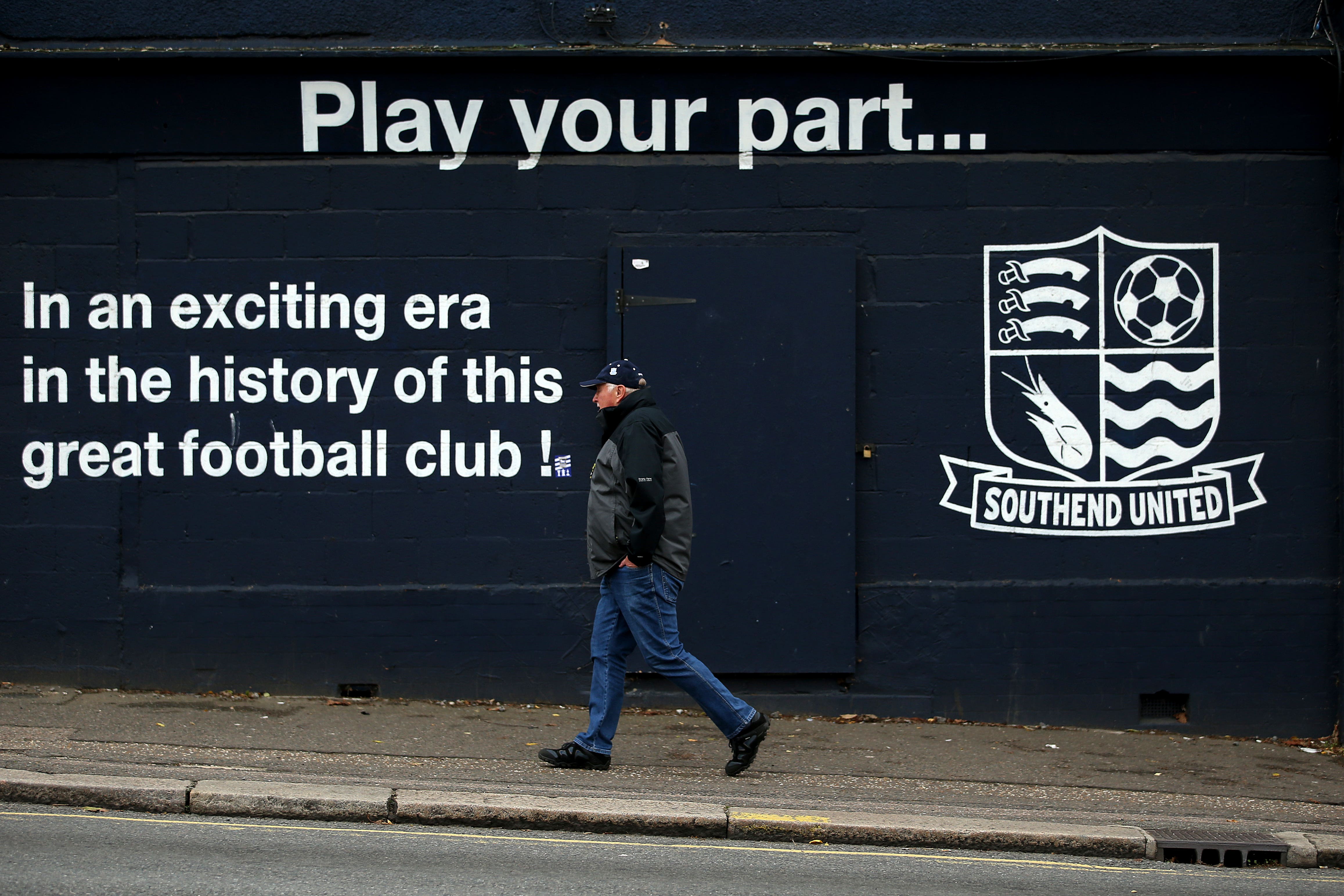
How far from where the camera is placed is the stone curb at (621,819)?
6012 millimetres

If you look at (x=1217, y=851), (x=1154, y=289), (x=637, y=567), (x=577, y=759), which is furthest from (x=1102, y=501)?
(x=577, y=759)

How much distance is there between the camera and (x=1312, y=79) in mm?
8266

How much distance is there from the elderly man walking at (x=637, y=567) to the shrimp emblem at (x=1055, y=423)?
2639mm

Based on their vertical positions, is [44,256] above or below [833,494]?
above

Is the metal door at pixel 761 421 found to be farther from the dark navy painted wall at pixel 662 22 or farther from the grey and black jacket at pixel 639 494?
the grey and black jacket at pixel 639 494

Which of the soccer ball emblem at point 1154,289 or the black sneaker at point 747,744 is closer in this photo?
the black sneaker at point 747,744

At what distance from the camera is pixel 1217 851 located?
6.04 metres

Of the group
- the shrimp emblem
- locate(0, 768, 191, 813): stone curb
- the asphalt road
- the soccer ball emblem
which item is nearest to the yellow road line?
the asphalt road

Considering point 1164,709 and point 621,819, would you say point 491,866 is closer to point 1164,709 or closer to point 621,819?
point 621,819

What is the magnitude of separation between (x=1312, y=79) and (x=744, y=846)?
566 cm

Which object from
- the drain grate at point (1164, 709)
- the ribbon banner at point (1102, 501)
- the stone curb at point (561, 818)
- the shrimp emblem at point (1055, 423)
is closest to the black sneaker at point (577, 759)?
the stone curb at point (561, 818)

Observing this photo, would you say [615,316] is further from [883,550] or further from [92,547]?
[92,547]

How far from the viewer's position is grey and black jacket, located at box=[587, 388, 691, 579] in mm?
6551

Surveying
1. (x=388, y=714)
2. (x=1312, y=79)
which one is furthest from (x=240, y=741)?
(x=1312, y=79)
